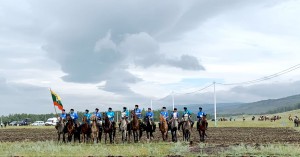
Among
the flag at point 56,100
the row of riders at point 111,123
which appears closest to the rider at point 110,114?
the row of riders at point 111,123

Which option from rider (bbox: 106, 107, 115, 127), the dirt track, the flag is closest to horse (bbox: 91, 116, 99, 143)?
rider (bbox: 106, 107, 115, 127)

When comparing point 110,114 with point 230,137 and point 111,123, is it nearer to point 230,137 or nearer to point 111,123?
point 111,123

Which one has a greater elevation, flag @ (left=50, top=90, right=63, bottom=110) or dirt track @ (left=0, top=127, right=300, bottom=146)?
flag @ (left=50, top=90, right=63, bottom=110)

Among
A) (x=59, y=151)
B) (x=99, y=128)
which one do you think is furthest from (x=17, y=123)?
(x=59, y=151)

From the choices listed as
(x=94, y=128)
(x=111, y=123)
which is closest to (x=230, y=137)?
(x=111, y=123)

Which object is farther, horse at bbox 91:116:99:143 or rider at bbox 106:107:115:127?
rider at bbox 106:107:115:127

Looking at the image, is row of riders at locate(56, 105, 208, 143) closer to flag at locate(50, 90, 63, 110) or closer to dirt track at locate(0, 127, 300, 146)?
dirt track at locate(0, 127, 300, 146)

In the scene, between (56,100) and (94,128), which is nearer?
(94,128)

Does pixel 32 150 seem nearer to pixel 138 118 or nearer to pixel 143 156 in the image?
pixel 143 156

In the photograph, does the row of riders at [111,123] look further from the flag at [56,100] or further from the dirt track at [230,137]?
the flag at [56,100]

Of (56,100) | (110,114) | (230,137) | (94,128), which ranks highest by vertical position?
(56,100)

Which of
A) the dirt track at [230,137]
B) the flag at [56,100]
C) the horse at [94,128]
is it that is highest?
the flag at [56,100]

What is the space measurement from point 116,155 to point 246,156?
26.3ft

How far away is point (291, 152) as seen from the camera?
2931cm
